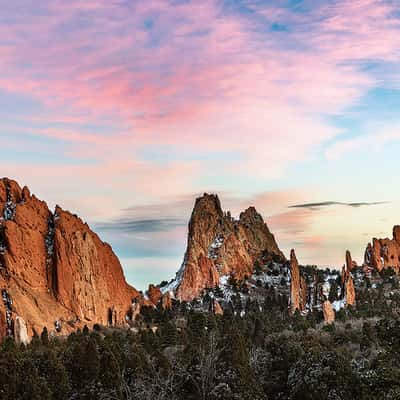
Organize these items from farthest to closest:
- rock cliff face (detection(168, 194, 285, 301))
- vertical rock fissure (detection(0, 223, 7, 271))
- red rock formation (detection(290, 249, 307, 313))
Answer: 1. rock cliff face (detection(168, 194, 285, 301))
2. red rock formation (detection(290, 249, 307, 313))
3. vertical rock fissure (detection(0, 223, 7, 271))

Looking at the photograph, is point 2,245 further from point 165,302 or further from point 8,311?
point 165,302

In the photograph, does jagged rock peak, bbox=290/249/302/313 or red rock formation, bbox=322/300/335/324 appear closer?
red rock formation, bbox=322/300/335/324

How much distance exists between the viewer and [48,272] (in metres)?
122

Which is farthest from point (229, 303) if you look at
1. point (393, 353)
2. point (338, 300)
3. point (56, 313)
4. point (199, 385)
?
point (393, 353)

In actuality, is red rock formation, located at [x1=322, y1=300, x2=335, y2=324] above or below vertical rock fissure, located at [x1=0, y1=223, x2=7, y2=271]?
below

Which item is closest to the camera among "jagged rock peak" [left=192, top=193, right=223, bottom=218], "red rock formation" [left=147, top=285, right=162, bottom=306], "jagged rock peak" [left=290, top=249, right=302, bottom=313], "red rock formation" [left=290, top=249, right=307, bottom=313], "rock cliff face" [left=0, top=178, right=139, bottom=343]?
"rock cliff face" [left=0, top=178, right=139, bottom=343]

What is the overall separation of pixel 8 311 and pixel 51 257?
2220cm

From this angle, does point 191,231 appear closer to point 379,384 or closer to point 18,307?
point 18,307

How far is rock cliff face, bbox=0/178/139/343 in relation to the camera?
351 feet

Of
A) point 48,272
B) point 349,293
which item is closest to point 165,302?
point 48,272

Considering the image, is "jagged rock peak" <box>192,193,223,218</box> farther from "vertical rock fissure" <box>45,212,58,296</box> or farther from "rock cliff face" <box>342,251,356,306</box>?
"vertical rock fissure" <box>45,212,58,296</box>

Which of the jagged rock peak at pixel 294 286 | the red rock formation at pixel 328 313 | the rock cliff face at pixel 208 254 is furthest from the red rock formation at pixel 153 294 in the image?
A: the red rock formation at pixel 328 313

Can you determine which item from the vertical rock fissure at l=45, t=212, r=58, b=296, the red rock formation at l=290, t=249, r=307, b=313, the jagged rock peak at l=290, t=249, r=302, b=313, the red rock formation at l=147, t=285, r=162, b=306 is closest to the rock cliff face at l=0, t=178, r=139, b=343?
the vertical rock fissure at l=45, t=212, r=58, b=296

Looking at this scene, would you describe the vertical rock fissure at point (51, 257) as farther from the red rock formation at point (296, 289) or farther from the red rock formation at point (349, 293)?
the red rock formation at point (349, 293)
